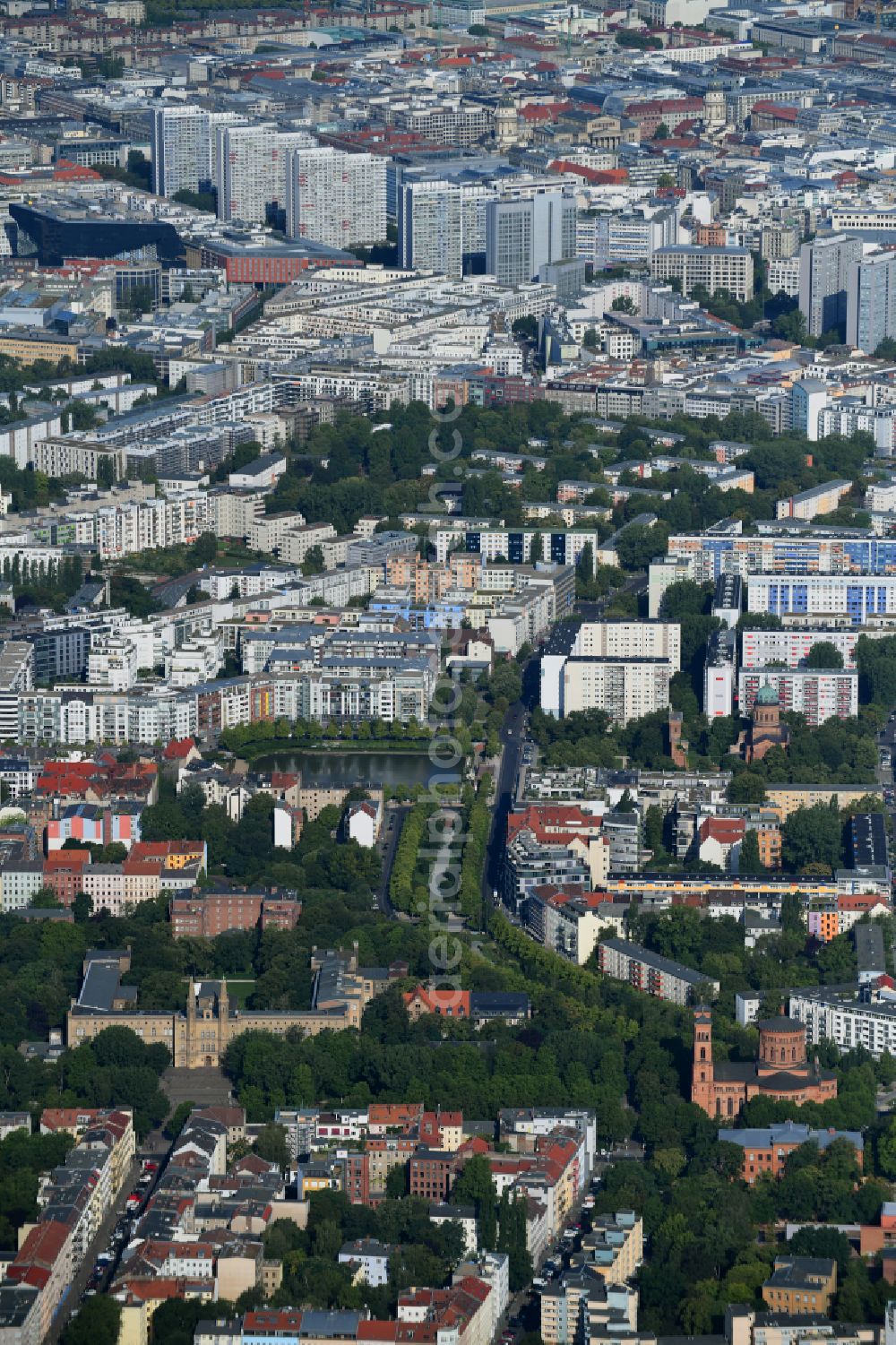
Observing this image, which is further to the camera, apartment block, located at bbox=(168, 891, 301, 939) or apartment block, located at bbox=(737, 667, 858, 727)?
apartment block, located at bbox=(737, 667, 858, 727)

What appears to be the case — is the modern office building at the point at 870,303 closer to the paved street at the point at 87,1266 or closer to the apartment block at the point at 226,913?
the apartment block at the point at 226,913

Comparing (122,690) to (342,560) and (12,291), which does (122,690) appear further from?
(12,291)

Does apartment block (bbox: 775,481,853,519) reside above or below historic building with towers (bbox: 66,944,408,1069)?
above

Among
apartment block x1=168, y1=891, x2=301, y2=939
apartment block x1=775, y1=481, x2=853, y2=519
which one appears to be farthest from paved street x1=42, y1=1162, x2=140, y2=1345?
apartment block x1=775, y1=481, x2=853, y2=519

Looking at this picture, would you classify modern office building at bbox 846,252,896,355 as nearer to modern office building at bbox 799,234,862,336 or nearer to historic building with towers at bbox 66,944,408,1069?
modern office building at bbox 799,234,862,336

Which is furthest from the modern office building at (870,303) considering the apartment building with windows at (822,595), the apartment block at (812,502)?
the apartment building with windows at (822,595)

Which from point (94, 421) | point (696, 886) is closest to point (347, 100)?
point (94, 421)

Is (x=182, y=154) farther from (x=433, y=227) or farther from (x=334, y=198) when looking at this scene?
(x=433, y=227)
